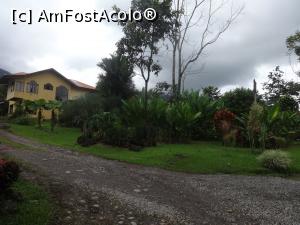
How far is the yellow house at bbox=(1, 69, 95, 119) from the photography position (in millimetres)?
38781

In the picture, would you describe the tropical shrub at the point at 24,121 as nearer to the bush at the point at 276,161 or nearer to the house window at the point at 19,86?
the house window at the point at 19,86

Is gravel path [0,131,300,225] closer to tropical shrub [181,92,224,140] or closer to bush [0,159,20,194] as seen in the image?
bush [0,159,20,194]

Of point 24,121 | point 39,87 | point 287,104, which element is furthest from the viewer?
point 39,87

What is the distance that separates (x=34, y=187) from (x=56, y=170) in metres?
2.68

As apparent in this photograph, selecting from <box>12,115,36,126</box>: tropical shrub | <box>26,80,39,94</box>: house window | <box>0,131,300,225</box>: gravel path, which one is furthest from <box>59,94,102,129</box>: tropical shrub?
<box>0,131,300,225</box>: gravel path

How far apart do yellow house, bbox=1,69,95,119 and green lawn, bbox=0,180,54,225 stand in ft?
98.7

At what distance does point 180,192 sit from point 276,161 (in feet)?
16.8

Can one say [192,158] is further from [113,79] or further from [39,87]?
[39,87]

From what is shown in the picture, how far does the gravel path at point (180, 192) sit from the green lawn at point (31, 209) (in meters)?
0.98

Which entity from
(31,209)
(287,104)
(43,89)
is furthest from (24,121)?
(31,209)

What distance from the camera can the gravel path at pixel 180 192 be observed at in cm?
793

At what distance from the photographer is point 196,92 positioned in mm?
23328

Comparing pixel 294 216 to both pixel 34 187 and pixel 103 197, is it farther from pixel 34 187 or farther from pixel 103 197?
pixel 34 187

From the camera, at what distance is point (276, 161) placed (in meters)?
13.5
